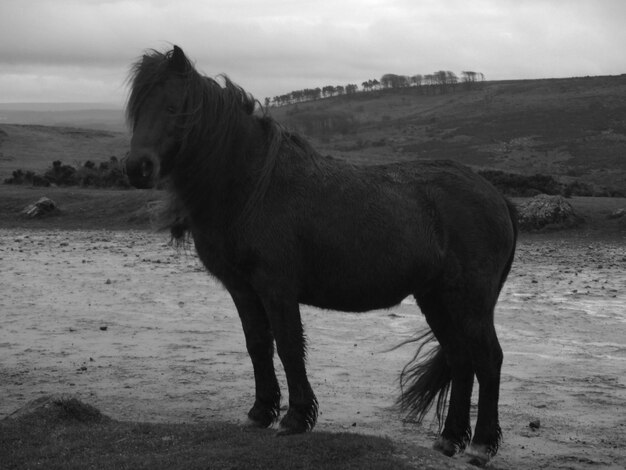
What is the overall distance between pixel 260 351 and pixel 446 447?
162cm

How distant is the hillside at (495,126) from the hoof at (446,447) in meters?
33.0

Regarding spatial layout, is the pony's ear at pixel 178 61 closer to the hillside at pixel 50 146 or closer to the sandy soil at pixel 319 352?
the sandy soil at pixel 319 352

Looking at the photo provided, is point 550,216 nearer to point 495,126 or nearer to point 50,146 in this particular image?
point 50,146

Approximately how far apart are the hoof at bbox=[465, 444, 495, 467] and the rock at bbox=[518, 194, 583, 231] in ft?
48.5

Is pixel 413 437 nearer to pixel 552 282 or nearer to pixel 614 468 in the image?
pixel 614 468

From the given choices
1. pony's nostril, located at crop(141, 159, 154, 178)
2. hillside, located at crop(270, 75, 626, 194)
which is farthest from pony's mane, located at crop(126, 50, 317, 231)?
hillside, located at crop(270, 75, 626, 194)

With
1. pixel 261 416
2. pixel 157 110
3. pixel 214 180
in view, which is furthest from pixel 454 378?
pixel 157 110

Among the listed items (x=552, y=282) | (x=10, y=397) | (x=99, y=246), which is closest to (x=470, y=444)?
(x=10, y=397)

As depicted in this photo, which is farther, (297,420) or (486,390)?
(486,390)

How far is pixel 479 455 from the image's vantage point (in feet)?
20.1

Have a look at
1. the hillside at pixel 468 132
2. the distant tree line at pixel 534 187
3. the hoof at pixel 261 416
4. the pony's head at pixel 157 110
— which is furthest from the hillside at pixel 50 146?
the pony's head at pixel 157 110

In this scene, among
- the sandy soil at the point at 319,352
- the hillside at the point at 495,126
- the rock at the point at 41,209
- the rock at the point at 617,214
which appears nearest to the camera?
the sandy soil at the point at 319,352

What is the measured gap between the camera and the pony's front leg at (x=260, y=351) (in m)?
5.90

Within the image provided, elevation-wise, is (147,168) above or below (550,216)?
above
